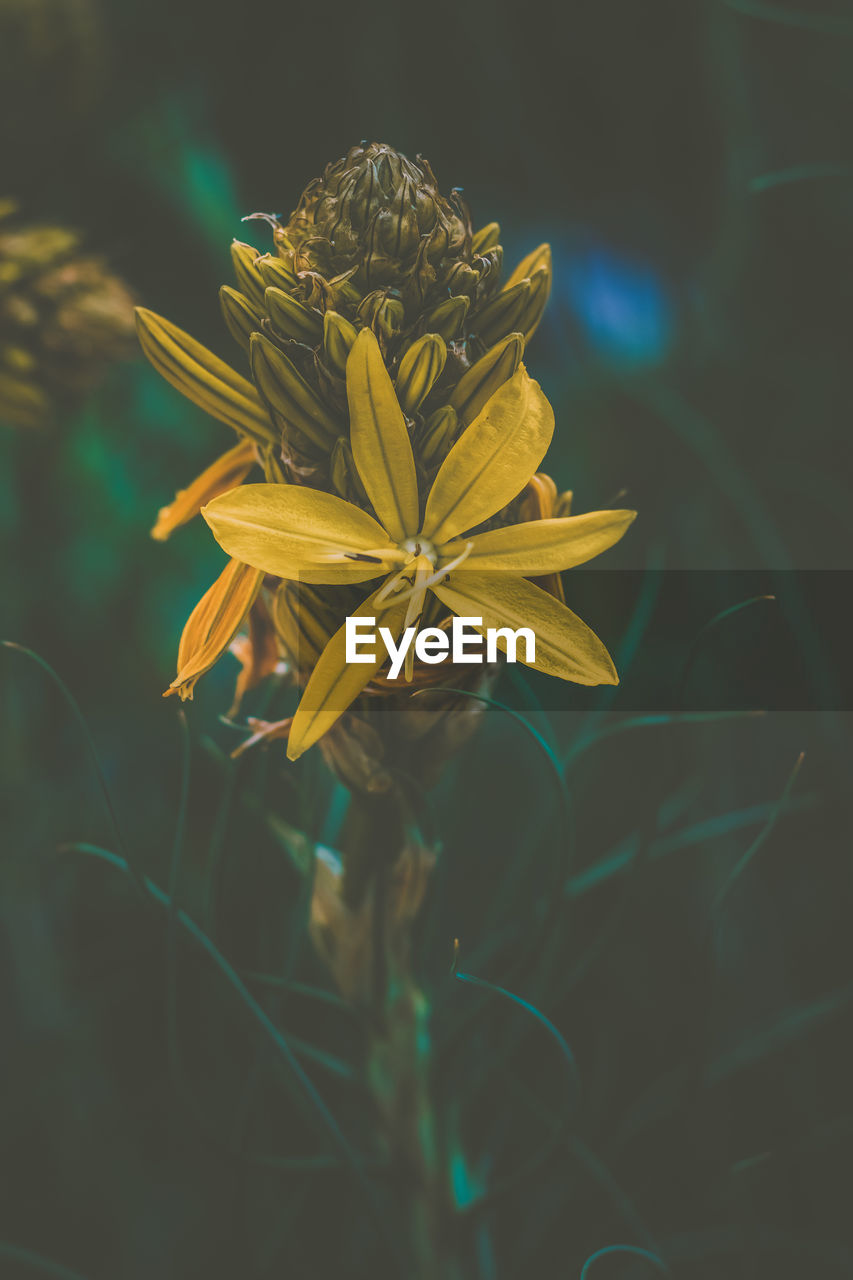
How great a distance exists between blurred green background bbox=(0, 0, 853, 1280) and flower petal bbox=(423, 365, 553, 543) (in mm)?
273

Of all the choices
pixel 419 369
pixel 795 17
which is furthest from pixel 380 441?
pixel 795 17

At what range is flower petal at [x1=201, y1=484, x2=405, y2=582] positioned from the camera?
169 millimetres

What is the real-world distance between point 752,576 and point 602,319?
0.20 meters

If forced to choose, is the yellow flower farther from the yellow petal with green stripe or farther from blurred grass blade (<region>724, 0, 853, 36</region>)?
blurred grass blade (<region>724, 0, 853, 36</region>)

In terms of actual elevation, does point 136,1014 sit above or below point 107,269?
below

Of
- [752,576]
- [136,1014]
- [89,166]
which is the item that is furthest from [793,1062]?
[89,166]

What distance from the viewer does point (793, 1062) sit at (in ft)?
1.61

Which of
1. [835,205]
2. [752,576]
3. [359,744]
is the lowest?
[359,744]

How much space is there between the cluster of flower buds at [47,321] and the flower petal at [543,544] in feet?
1.02

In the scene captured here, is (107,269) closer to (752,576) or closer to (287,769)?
(287,769)

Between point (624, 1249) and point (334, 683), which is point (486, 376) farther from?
point (624, 1249)

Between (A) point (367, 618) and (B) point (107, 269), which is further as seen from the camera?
(B) point (107, 269)

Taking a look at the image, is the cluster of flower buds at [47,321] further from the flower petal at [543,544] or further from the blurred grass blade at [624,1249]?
the blurred grass blade at [624,1249]

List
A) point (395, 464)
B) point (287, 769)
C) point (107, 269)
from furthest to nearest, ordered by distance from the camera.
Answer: point (107, 269) < point (287, 769) < point (395, 464)
